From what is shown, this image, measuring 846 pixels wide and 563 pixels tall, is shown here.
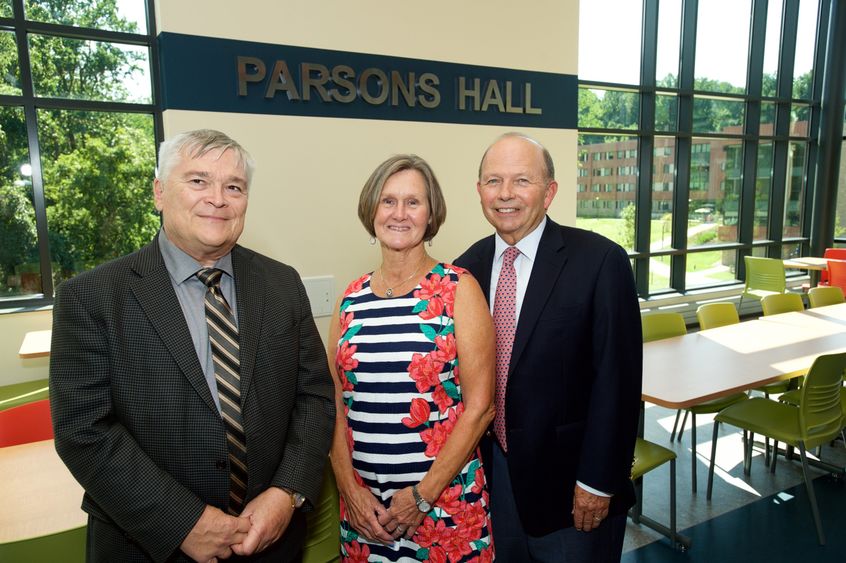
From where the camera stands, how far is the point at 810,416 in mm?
3195

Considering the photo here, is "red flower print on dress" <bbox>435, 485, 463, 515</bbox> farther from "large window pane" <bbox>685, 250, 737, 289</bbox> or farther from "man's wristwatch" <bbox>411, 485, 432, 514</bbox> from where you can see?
"large window pane" <bbox>685, 250, 737, 289</bbox>

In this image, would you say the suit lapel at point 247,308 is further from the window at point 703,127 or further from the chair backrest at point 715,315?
the window at point 703,127

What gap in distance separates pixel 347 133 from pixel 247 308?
232cm

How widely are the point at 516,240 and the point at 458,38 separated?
2.60 meters

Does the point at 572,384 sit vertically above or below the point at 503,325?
below

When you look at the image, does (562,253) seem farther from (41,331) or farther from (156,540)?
(41,331)

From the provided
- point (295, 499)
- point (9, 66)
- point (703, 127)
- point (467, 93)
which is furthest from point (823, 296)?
point (9, 66)

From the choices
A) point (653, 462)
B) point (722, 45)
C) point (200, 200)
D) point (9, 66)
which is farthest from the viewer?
point (722, 45)

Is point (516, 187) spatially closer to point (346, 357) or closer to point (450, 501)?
point (346, 357)

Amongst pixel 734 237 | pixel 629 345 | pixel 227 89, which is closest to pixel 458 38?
pixel 227 89

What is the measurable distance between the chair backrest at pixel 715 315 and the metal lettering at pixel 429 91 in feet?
9.58

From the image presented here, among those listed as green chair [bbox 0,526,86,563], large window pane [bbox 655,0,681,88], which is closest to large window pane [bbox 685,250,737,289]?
large window pane [bbox 655,0,681,88]

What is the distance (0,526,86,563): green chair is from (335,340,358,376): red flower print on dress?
931mm

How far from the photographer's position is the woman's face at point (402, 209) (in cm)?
173
